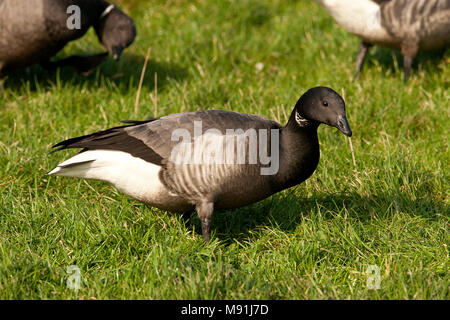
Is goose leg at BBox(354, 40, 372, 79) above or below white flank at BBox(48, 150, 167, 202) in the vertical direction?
above

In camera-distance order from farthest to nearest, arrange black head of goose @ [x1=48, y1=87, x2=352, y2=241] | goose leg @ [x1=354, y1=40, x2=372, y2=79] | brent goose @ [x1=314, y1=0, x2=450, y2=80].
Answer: goose leg @ [x1=354, y1=40, x2=372, y2=79]
brent goose @ [x1=314, y1=0, x2=450, y2=80]
black head of goose @ [x1=48, y1=87, x2=352, y2=241]

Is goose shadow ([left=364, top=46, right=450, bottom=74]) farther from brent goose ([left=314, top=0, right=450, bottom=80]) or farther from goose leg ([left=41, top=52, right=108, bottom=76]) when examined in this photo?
goose leg ([left=41, top=52, right=108, bottom=76])

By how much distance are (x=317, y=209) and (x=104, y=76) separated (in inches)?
151

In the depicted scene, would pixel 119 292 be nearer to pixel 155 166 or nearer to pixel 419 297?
pixel 155 166

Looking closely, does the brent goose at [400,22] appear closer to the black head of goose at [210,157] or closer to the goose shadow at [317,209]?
the goose shadow at [317,209]

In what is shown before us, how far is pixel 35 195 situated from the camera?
4930 millimetres

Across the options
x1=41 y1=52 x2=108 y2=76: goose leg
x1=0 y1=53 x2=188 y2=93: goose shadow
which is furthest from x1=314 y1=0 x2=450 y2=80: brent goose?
x1=41 y1=52 x2=108 y2=76: goose leg

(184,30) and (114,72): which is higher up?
(184,30)

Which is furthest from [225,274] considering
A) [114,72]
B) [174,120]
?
[114,72]

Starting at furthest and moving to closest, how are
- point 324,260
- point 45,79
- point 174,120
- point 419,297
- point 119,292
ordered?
point 45,79 → point 174,120 → point 324,260 → point 119,292 → point 419,297

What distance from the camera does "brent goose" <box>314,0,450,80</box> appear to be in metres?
7.00

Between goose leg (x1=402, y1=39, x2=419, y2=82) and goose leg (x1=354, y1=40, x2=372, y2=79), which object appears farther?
goose leg (x1=354, y1=40, x2=372, y2=79)

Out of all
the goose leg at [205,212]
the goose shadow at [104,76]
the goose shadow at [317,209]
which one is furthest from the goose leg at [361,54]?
the goose leg at [205,212]
